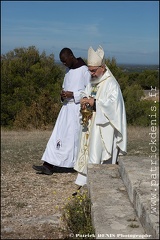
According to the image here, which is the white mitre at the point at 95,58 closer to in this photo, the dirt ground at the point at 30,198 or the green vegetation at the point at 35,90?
the dirt ground at the point at 30,198

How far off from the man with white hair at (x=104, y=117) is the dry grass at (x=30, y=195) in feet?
2.81

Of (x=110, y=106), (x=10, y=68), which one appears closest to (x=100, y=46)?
(x=110, y=106)

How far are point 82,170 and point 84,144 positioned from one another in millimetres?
331

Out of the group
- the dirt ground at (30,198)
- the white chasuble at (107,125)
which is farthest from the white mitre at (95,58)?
the dirt ground at (30,198)

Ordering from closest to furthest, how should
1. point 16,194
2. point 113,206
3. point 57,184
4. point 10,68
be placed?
point 113,206
point 16,194
point 57,184
point 10,68

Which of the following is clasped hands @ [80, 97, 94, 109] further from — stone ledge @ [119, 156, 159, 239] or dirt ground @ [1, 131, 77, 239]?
dirt ground @ [1, 131, 77, 239]

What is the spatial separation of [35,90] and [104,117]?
1780 centimetres

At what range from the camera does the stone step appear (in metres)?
3.27

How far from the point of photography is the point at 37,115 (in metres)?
17.7

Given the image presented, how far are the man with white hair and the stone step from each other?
271 mm

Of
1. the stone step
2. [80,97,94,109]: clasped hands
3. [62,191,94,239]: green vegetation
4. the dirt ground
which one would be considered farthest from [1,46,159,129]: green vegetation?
[62,191,94,239]: green vegetation

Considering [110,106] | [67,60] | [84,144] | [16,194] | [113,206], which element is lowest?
[16,194]

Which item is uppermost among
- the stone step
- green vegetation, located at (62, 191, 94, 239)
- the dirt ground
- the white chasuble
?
the white chasuble

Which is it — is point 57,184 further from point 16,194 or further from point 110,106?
point 110,106
